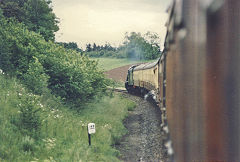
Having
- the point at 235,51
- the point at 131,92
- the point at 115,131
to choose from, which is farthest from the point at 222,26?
the point at 131,92

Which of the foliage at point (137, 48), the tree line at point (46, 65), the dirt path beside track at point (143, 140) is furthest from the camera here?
the foliage at point (137, 48)

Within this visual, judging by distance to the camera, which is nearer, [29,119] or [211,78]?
[211,78]

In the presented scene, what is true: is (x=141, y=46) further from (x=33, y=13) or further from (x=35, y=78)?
(x=35, y=78)

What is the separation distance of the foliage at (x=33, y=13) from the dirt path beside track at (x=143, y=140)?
9.46 metres

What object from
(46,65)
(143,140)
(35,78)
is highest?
(46,65)

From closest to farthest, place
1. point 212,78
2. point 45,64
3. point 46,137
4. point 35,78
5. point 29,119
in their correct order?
point 212,78 < point 29,119 < point 46,137 < point 35,78 < point 45,64

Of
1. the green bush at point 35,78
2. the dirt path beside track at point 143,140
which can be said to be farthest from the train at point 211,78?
the green bush at point 35,78

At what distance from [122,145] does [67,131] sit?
7.26 feet

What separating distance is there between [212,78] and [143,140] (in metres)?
7.69

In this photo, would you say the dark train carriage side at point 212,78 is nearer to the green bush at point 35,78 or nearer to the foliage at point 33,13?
the green bush at point 35,78

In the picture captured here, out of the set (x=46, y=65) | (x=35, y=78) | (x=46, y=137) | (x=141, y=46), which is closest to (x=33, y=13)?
(x=46, y=65)

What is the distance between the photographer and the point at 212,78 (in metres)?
1.84

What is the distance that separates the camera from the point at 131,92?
23672 millimetres

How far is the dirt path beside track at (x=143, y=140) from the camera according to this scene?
750 cm
